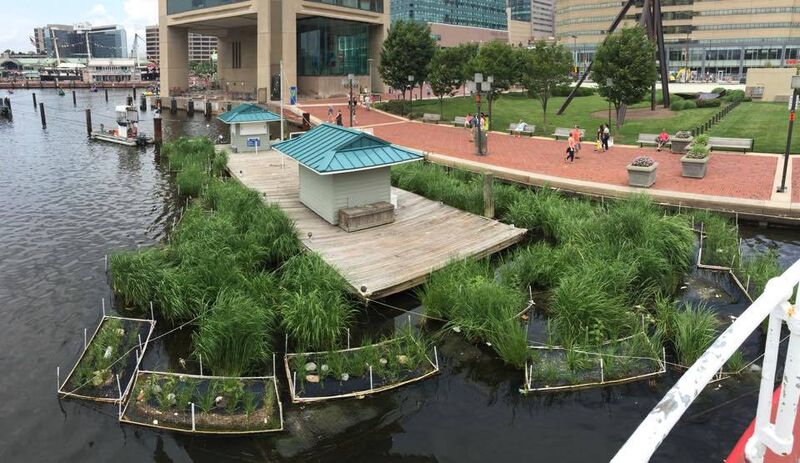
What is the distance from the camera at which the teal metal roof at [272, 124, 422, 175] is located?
1745 centimetres

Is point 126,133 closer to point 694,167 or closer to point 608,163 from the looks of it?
point 608,163

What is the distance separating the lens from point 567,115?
49.0 m

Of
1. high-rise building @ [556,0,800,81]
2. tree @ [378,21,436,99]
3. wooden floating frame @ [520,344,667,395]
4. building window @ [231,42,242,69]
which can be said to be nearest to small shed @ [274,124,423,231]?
wooden floating frame @ [520,344,667,395]

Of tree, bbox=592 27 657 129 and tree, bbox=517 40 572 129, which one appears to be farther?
tree, bbox=517 40 572 129

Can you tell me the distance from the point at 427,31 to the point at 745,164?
3483cm

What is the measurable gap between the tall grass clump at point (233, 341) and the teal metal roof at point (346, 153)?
6060 mm

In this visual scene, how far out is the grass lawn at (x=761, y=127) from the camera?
3191 centimetres

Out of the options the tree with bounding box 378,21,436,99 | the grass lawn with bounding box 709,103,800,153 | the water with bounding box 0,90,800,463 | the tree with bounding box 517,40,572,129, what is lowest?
the water with bounding box 0,90,800,463

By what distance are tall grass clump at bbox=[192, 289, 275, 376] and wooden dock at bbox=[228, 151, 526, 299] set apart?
111 inches

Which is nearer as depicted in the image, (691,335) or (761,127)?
(691,335)

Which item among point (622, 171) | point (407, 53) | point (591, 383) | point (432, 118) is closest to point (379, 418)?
point (591, 383)

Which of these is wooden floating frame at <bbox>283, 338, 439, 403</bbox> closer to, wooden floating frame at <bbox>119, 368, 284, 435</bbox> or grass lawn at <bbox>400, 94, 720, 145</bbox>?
wooden floating frame at <bbox>119, 368, 284, 435</bbox>

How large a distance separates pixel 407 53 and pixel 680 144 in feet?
99.4

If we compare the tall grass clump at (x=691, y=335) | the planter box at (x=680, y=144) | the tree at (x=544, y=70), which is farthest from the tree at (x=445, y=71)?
the tall grass clump at (x=691, y=335)
